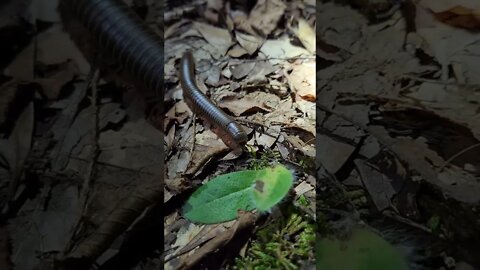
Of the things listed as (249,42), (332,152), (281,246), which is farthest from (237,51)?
(281,246)

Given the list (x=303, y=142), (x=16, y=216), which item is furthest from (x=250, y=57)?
(x=16, y=216)

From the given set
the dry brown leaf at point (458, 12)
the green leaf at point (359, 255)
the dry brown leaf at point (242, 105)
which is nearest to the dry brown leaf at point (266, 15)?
the dry brown leaf at point (242, 105)

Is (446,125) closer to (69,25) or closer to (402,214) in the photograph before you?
(402,214)

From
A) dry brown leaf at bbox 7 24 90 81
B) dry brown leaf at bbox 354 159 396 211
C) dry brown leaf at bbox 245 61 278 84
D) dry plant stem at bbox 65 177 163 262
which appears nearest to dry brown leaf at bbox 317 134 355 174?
dry brown leaf at bbox 354 159 396 211

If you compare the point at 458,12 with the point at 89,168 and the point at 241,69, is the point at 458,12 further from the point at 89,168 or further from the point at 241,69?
the point at 89,168

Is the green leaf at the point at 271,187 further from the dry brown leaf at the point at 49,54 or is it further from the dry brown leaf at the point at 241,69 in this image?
the dry brown leaf at the point at 49,54

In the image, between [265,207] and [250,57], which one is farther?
[250,57]
